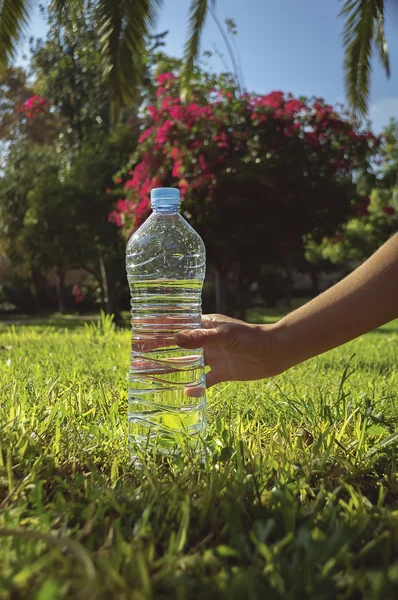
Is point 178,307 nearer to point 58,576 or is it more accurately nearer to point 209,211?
point 58,576

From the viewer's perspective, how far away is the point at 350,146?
32.4ft

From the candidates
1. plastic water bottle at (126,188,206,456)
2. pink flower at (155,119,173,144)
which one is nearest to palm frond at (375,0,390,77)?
plastic water bottle at (126,188,206,456)

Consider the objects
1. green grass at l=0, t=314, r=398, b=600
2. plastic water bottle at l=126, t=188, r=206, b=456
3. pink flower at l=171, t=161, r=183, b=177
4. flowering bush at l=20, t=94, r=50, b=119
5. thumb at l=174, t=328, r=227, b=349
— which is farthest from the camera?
flowering bush at l=20, t=94, r=50, b=119

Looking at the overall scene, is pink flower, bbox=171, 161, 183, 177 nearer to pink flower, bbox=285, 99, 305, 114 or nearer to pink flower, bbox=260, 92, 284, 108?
pink flower, bbox=260, 92, 284, 108

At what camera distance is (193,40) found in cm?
473

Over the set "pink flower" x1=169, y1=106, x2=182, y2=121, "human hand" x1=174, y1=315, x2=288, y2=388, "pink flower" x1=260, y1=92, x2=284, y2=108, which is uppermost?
"pink flower" x1=260, y1=92, x2=284, y2=108

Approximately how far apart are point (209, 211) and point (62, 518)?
27.0ft

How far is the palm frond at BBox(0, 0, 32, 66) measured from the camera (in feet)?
11.1

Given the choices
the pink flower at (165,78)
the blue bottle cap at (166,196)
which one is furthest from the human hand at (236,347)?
Result: the pink flower at (165,78)

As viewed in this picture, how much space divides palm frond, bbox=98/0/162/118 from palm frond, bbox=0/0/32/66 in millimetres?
491

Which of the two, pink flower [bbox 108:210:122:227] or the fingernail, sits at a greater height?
pink flower [bbox 108:210:122:227]

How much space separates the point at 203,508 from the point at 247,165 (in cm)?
810

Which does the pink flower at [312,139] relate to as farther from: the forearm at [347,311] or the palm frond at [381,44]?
the forearm at [347,311]

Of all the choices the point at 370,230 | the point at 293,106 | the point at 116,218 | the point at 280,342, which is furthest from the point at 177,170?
the point at 370,230
